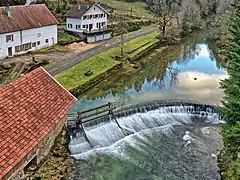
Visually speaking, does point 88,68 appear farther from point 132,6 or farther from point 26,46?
point 132,6

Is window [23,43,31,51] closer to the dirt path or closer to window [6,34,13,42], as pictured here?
window [6,34,13,42]

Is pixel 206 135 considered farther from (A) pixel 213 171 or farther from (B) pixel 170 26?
(B) pixel 170 26

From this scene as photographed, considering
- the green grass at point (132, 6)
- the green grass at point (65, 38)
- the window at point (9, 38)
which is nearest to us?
the window at point (9, 38)

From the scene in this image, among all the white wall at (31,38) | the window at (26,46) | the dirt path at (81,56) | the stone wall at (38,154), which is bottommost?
the stone wall at (38,154)

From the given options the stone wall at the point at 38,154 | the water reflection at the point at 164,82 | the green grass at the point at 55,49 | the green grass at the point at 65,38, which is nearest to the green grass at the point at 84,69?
the water reflection at the point at 164,82

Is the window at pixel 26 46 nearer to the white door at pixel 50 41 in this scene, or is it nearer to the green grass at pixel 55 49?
the green grass at pixel 55 49

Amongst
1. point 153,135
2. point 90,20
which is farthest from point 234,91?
point 90,20
